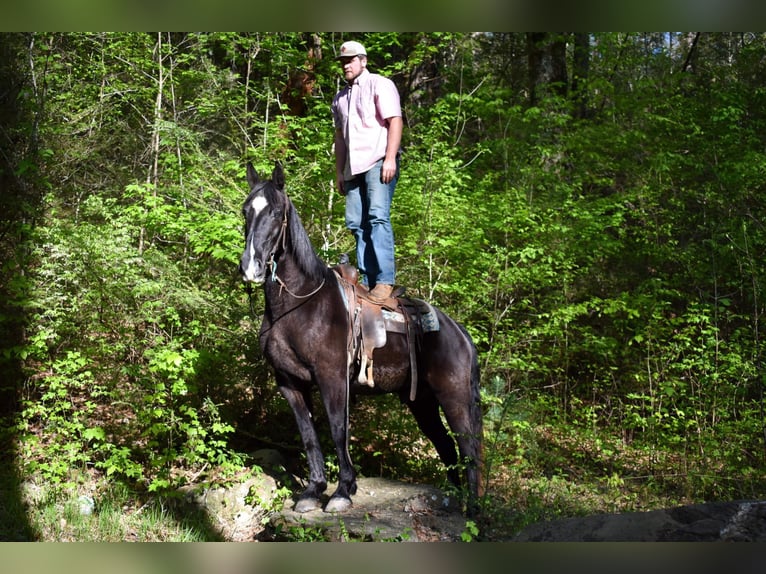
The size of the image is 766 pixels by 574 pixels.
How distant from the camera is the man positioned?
202 inches

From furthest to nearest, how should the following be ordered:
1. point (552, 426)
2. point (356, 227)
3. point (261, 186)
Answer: point (552, 426) < point (356, 227) < point (261, 186)

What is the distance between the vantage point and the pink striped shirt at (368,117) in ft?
16.9

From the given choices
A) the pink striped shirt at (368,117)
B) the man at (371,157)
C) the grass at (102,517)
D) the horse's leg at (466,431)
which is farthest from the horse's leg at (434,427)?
the pink striped shirt at (368,117)

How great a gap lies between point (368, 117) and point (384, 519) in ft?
10.1

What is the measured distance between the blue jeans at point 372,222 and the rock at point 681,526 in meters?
2.53

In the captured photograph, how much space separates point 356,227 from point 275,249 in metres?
0.94

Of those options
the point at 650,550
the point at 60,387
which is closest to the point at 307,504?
the point at 60,387

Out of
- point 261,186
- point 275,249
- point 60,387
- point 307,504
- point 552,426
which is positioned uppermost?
point 261,186

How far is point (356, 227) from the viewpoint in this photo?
5.35 m

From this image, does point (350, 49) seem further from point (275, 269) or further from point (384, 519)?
point (384, 519)

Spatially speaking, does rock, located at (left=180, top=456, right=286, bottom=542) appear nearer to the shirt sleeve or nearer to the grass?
the grass

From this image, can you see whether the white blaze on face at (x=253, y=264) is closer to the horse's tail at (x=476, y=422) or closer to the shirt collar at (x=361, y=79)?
the shirt collar at (x=361, y=79)

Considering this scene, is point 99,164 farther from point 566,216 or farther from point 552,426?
point 552,426
